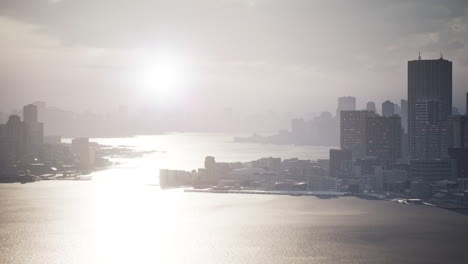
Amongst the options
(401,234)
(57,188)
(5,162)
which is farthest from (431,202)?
(5,162)

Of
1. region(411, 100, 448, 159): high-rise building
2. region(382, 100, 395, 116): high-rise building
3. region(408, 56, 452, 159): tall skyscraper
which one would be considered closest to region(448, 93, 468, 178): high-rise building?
region(411, 100, 448, 159): high-rise building

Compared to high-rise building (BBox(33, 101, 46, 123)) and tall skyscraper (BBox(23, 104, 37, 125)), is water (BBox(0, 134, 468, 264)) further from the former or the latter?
high-rise building (BBox(33, 101, 46, 123))

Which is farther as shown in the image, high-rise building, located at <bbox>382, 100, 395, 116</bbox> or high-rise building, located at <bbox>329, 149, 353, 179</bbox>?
high-rise building, located at <bbox>382, 100, 395, 116</bbox>

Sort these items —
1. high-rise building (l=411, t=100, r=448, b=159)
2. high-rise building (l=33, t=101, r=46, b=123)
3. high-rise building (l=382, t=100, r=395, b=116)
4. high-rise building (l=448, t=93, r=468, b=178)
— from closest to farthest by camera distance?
high-rise building (l=448, t=93, r=468, b=178) < high-rise building (l=411, t=100, r=448, b=159) < high-rise building (l=382, t=100, r=395, b=116) < high-rise building (l=33, t=101, r=46, b=123)

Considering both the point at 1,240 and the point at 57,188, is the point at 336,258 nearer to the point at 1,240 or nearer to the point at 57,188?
the point at 1,240

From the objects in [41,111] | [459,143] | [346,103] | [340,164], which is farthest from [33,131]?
[459,143]

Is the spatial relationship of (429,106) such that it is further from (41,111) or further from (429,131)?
(41,111)

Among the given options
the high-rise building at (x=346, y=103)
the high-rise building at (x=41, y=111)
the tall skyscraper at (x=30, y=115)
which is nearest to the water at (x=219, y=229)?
the tall skyscraper at (x=30, y=115)
